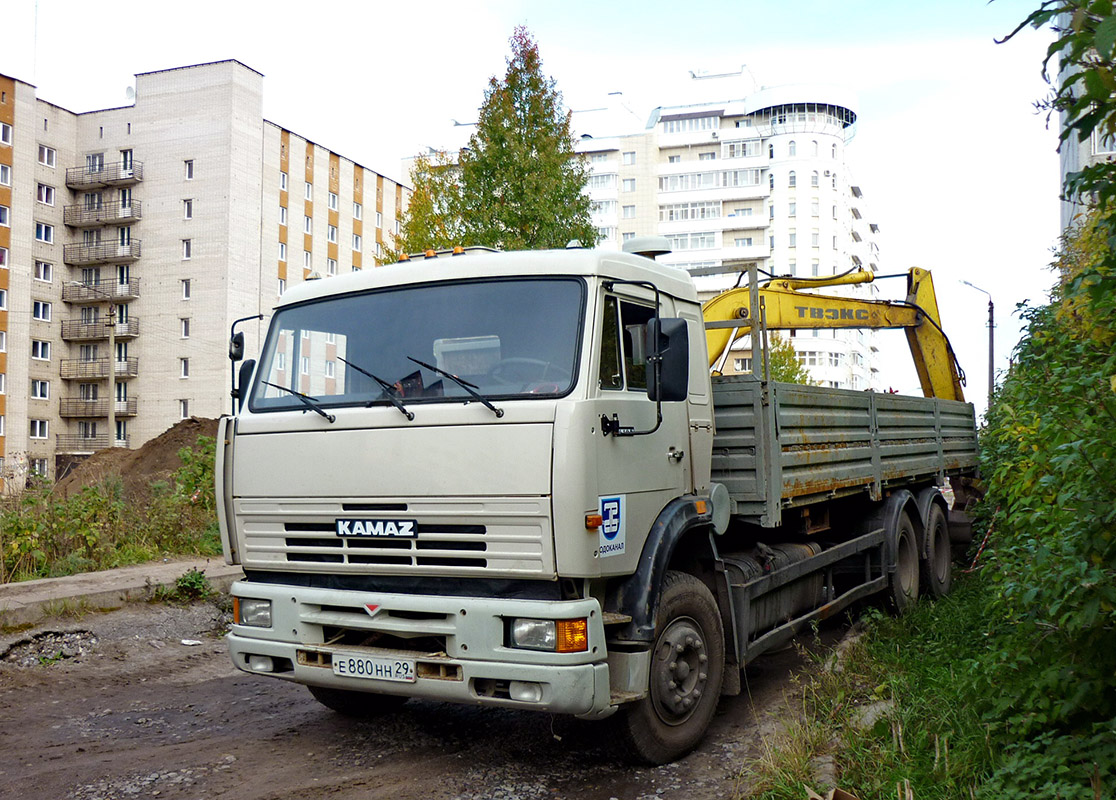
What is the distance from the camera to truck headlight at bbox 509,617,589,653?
15.5 feet

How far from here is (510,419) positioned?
15.9 feet

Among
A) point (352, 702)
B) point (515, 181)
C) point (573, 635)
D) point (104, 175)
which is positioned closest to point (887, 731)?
point (573, 635)

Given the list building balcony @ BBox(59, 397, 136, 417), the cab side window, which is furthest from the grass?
building balcony @ BBox(59, 397, 136, 417)

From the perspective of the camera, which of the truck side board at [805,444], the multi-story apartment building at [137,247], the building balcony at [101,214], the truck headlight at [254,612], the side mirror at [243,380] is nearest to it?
the truck headlight at [254,612]

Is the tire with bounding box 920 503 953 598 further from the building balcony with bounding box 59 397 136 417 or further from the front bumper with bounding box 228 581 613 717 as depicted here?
the building balcony with bounding box 59 397 136 417

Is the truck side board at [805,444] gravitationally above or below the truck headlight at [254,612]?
above

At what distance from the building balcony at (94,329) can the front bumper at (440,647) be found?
152 ft

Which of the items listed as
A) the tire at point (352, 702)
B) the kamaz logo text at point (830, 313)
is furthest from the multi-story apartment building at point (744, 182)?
the tire at point (352, 702)

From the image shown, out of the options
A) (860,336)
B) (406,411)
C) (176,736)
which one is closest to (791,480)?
(406,411)

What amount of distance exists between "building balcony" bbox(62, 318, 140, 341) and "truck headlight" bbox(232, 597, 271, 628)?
4605 centimetres

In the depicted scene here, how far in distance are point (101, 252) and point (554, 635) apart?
49518 millimetres

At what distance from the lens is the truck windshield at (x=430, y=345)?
199 inches

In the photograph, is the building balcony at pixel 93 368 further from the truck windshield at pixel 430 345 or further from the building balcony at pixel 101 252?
the truck windshield at pixel 430 345

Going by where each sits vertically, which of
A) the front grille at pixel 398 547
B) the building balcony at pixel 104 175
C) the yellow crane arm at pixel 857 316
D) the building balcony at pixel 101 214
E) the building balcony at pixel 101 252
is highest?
the building balcony at pixel 104 175
